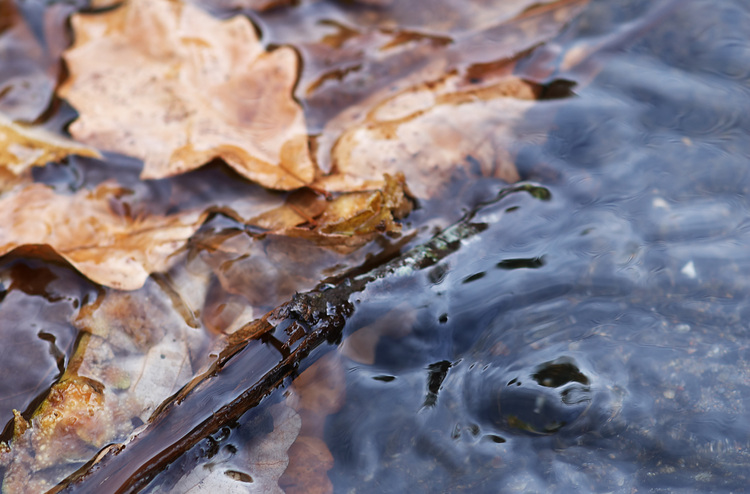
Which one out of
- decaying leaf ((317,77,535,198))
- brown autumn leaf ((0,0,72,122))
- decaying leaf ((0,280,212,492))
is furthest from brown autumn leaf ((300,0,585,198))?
brown autumn leaf ((0,0,72,122))

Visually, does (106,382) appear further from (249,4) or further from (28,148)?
(249,4)

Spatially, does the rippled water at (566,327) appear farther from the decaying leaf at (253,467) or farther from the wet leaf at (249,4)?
the wet leaf at (249,4)

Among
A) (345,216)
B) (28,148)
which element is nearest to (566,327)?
(345,216)

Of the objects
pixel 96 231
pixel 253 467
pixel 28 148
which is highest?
pixel 28 148

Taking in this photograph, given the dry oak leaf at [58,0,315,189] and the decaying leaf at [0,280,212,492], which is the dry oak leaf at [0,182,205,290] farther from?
the dry oak leaf at [58,0,315,189]

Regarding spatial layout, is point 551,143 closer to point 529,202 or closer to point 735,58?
point 529,202

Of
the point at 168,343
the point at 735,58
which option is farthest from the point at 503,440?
the point at 735,58

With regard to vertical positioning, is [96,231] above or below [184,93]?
below

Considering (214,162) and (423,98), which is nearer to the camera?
(214,162)

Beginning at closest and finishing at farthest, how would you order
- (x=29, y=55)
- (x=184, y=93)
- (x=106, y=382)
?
(x=106, y=382) → (x=184, y=93) → (x=29, y=55)
